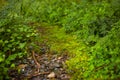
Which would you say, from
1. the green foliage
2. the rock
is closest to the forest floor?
the rock

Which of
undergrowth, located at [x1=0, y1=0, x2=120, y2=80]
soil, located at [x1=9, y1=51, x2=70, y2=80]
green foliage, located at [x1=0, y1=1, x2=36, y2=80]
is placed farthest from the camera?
green foliage, located at [x1=0, y1=1, x2=36, y2=80]

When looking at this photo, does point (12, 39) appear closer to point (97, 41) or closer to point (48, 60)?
point (48, 60)

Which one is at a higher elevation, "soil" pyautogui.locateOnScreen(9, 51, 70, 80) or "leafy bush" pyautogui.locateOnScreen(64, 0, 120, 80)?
"leafy bush" pyautogui.locateOnScreen(64, 0, 120, 80)

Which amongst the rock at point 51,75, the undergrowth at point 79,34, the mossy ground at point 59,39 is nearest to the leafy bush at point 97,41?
the undergrowth at point 79,34

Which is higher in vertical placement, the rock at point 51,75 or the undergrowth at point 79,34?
the undergrowth at point 79,34

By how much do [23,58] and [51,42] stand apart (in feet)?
3.95

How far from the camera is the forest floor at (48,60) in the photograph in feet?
16.4

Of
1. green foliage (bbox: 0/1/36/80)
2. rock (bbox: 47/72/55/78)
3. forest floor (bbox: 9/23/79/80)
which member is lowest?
rock (bbox: 47/72/55/78)

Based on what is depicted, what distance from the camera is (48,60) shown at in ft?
18.5

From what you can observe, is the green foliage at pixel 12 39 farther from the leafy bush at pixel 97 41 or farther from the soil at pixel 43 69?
the leafy bush at pixel 97 41

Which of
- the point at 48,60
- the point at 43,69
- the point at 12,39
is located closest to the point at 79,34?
the point at 48,60

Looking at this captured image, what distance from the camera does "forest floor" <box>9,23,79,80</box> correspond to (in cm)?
500

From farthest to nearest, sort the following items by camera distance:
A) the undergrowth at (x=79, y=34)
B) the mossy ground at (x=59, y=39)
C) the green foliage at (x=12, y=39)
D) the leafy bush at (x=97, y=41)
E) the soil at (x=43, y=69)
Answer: the mossy ground at (x=59, y=39) → the green foliage at (x=12, y=39) → the soil at (x=43, y=69) → the undergrowth at (x=79, y=34) → the leafy bush at (x=97, y=41)

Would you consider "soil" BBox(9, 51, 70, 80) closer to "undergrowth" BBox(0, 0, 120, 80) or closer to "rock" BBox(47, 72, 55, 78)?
"rock" BBox(47, 72, 55, 78)
